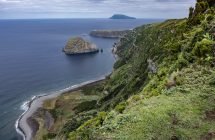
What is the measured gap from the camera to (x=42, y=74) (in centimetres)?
15062

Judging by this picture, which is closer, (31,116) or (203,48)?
(203,48)

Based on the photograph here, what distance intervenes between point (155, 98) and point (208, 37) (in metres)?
12.4

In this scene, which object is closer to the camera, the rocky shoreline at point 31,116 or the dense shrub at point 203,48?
the dense shrub at point 203,48

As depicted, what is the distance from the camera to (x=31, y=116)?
3600 inches

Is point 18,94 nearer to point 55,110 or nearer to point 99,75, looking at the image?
point 55,110

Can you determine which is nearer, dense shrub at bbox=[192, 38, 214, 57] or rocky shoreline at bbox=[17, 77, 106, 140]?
dense shrub at bbox=[192, 38, 214, 57]

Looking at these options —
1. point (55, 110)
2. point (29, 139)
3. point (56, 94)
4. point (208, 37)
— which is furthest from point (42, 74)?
point (208, 37)

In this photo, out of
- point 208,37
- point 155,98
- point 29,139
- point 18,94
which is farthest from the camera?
point 18,94

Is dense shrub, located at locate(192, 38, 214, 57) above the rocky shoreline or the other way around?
above

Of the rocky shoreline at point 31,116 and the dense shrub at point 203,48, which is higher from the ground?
the dense shrub at point 203,48

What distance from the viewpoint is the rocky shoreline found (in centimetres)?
8006

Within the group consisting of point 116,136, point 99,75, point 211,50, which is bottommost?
point 99,75

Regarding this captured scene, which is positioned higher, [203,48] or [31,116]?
[203,48]

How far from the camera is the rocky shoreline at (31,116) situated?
80.1m
